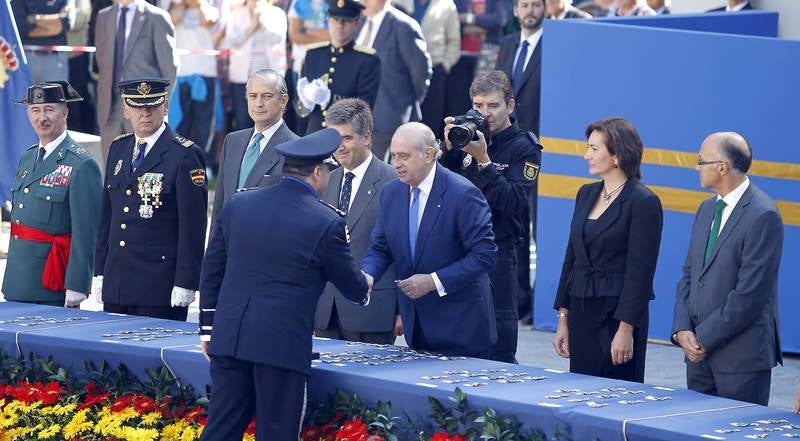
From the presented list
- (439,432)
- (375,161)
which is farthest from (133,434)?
(375,161)

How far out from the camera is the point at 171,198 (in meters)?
7.79

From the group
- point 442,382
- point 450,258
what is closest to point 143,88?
point 450,258

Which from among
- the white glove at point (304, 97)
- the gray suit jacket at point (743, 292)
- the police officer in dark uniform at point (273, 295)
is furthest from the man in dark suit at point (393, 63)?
the police officer in dark uniform at point (273, 295)

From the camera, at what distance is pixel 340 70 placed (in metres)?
10.7

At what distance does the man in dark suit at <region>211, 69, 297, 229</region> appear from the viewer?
772cm

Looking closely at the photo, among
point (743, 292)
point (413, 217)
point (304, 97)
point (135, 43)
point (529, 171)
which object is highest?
point (135, 43)

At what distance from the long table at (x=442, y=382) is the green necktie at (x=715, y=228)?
2.73 ft

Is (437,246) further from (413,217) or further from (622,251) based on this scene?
(622,251)

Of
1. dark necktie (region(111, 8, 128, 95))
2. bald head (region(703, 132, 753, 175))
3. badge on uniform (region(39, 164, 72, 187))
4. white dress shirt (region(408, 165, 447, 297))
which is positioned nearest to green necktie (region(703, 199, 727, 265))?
bald head (region(703, 132, 753, 175))

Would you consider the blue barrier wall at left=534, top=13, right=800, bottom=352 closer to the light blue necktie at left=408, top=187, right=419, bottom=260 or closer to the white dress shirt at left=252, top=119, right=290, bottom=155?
the white dress shirt at left=252, top=119, right=290, bottom=155

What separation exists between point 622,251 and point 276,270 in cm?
164

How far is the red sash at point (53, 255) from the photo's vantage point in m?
8.20

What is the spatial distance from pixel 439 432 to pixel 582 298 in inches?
49.1

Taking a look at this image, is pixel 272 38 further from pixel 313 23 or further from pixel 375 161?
pixel 375 161
